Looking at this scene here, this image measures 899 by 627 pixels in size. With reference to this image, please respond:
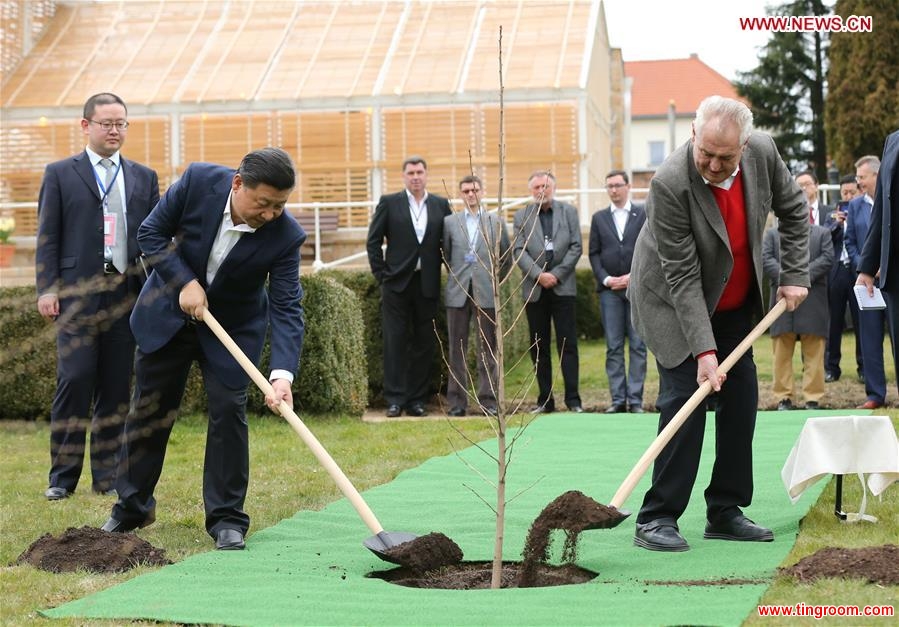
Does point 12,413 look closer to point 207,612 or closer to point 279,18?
point 207,612

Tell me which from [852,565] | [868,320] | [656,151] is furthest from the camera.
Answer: [656,151]

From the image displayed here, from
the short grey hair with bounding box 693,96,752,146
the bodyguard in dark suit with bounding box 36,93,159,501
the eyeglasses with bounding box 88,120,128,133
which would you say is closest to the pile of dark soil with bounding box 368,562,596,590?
the short grey hair with bounding box 693,96,752,146

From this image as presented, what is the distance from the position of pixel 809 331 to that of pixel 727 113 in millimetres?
7357

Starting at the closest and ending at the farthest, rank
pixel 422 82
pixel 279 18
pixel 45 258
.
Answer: pixel 45 258, pixel 422 82, pixel 279 18

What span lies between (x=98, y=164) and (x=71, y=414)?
65.4 inches

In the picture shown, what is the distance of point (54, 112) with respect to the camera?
26.1m

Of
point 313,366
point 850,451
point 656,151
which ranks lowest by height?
point 313,366

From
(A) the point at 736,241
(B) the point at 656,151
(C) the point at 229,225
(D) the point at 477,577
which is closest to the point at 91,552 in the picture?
(C) the point at 229,225

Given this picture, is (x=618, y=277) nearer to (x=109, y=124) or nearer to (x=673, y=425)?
(x=109, y=124)

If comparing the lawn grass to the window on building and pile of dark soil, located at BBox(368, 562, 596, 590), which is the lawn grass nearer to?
pile of dark soil, located at BBox(368, 562, 596, 590)

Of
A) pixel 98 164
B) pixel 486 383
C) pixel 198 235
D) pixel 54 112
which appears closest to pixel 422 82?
pixel 54 112

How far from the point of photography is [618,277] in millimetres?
12547

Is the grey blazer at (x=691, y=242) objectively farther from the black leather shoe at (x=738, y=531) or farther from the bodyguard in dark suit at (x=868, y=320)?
the bodyguard in dark suit at (x=868, y=320)

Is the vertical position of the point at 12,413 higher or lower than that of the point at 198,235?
lower
